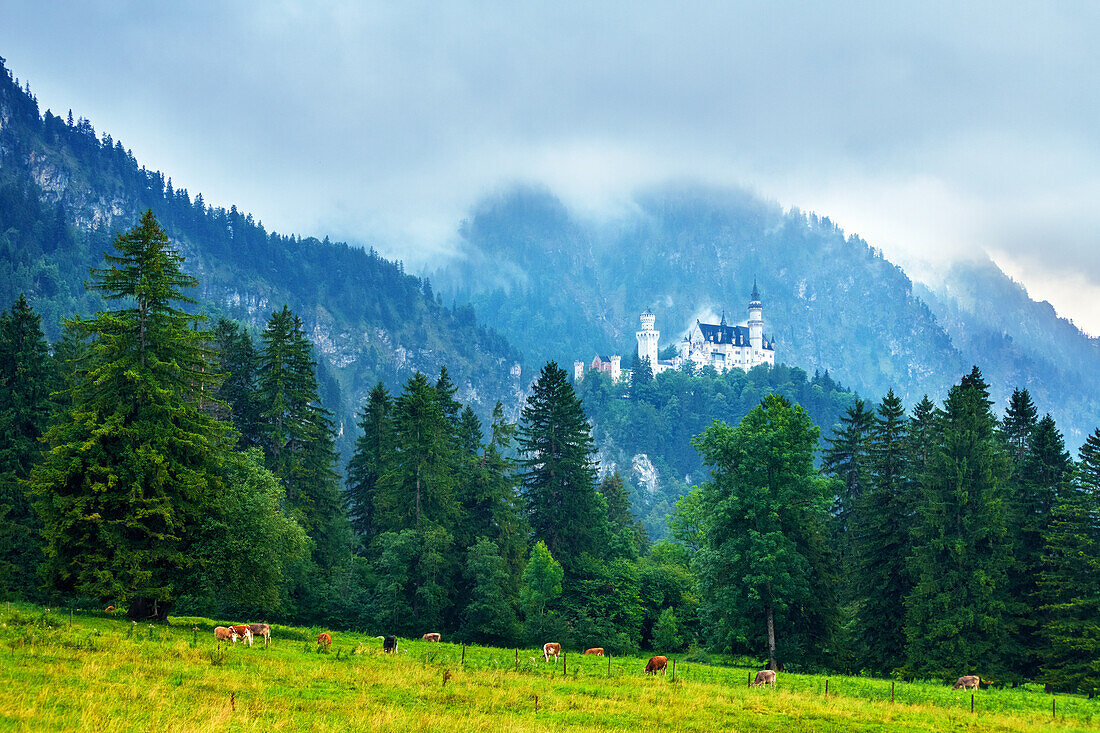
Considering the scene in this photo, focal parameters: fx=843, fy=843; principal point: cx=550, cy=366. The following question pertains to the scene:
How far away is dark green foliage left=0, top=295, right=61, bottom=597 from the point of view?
44.1 meters

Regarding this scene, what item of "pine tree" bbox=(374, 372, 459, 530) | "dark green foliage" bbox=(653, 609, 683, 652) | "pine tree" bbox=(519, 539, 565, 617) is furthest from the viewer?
"pine tree" bbox=(374, 372, 459, 530)

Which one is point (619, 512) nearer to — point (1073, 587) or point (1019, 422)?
point (1019, 422)

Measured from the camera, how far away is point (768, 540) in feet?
143

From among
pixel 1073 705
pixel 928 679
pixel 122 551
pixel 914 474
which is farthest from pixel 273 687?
pixel 914 474

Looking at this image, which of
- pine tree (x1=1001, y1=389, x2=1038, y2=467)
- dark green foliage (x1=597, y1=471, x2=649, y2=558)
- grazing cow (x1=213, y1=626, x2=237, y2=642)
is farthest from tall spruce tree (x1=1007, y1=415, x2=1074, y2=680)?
dark green foliage (x1=597, y1=471, x2=649, y2=558)

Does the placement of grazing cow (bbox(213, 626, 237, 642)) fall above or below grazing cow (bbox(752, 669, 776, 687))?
above

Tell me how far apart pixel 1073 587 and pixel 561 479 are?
108ft

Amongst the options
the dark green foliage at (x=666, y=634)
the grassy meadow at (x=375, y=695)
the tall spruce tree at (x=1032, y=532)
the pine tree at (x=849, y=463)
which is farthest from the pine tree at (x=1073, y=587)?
the dark green foliage at (x=666, y=634)

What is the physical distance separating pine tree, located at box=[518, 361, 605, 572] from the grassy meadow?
1045 inches

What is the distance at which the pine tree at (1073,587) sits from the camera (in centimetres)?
3847

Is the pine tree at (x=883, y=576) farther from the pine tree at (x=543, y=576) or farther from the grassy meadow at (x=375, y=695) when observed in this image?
the pine tree at (x=543, y=576)

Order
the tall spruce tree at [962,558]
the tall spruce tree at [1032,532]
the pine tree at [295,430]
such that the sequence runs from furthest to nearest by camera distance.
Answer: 1. the pine tree at [295,430]
2. the tall spruce tree at [1032,532]
3. the tall spruce tree at [962,558]

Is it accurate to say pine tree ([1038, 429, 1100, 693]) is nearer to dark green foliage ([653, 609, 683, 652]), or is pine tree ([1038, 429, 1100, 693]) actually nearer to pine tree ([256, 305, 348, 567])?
dark green foliage ([653, 609, 683, 652])

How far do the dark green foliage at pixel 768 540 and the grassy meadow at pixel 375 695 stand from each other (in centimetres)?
997
